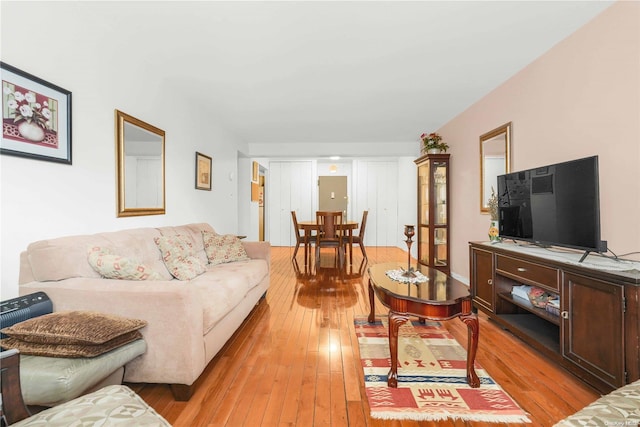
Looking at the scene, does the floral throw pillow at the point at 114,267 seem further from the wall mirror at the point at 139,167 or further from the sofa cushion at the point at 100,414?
the sofa cushion at the point at 100,414

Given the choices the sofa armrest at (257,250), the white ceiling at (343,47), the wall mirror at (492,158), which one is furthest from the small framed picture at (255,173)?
the wall mirror at (492,158)

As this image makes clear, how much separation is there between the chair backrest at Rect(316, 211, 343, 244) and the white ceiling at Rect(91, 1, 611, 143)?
1928mm

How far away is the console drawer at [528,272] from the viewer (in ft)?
6.43

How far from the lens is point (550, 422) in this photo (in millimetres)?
1466

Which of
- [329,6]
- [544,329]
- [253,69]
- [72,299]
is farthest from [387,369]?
[253,69]

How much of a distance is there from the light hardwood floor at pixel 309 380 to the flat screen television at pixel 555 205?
84cm

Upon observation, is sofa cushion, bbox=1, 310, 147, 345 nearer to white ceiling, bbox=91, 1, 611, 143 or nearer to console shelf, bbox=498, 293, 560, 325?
white ceiling, bbox=91, 1, 611, 143

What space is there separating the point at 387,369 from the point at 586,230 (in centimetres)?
151

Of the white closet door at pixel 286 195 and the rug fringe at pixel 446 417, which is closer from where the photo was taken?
the rug fringe at pixel 446 417

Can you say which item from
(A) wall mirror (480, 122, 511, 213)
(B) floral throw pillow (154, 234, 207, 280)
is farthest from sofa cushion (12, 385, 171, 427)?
(A) wall mirror (480, 122, 511, 213)

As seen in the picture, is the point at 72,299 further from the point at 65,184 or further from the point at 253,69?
the point at 253,69

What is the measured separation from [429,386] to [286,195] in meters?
6.63

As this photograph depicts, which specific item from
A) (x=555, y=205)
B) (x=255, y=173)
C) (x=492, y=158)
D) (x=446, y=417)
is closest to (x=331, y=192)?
(x=255, y=173)

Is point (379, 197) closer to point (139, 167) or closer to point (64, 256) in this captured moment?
point (139, 167)
